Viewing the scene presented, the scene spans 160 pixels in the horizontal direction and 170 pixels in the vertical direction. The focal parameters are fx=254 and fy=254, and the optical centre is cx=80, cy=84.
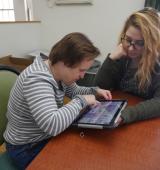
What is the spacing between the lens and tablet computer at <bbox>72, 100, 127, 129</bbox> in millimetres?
939

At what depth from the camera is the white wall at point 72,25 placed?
105 inches

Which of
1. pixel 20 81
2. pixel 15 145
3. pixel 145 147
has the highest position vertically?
pixel 20 81

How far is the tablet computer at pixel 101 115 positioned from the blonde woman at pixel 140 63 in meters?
0.06

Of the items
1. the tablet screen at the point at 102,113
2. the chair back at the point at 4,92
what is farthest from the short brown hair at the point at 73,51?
the chair back at the point at 4,92

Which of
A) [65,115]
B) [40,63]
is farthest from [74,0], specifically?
[65,115]

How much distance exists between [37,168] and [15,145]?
0.38 metres

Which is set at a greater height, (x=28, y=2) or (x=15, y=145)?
(x=28, y=2)

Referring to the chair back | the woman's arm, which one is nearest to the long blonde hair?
the woman's arm

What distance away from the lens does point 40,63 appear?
1.05 meters

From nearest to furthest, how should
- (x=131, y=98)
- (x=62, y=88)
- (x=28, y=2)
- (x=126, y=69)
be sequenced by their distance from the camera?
(x=62, y=88)
(x=131, y=98)
(x=126, y=69)
(x=28, y=2)

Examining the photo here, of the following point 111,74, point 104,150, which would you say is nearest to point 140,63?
point 111,74

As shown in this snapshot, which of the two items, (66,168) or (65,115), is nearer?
(66,168)

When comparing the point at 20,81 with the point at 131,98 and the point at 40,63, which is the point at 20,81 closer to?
the point at 40,63

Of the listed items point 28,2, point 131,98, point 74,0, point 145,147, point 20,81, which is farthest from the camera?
point 28,2
